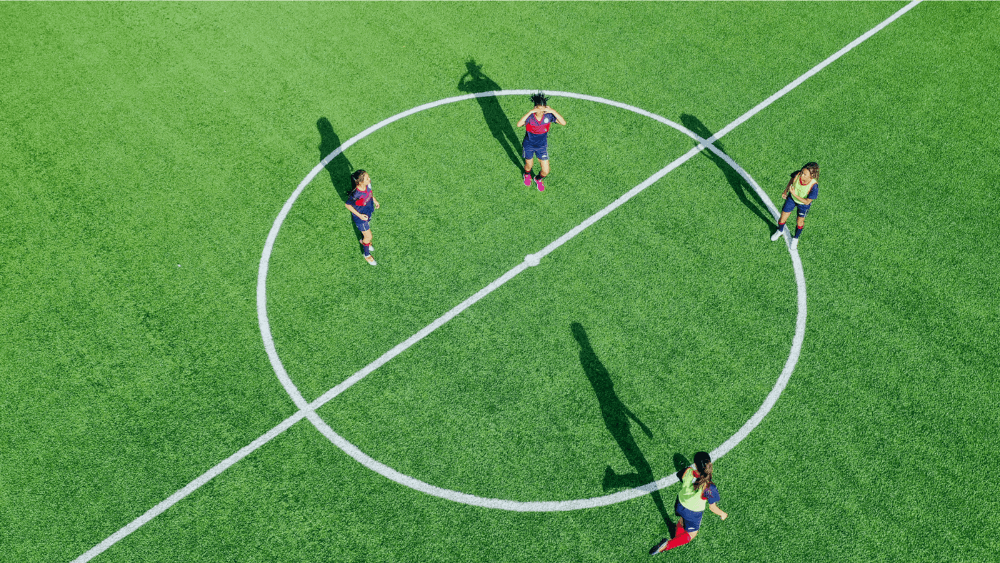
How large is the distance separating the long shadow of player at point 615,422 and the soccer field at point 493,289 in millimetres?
45

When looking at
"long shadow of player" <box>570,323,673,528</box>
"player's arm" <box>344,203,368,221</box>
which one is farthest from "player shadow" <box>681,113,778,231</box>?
"player's arm" <box>344,203,368,221</box>

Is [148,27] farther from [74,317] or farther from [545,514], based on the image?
[545,514]

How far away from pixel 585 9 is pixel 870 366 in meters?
11.4

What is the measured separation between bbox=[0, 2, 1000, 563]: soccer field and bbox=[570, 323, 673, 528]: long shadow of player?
45 millimetres

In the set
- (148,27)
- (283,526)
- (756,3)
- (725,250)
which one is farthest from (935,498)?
(148,27)

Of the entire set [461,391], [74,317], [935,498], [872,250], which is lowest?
[74,317]

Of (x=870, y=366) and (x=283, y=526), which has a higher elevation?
(x=870, y=366)

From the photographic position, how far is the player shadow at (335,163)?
12.9 m

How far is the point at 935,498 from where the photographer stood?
9.23 m

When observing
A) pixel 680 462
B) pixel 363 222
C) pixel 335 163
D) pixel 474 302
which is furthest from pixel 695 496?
pixel 335 163

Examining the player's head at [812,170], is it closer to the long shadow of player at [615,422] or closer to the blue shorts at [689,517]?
the long shadow of player at [615,422]

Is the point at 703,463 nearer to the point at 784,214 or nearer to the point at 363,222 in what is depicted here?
the point at 784,214

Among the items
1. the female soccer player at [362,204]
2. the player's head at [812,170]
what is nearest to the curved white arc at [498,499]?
the female soccer player at [362,204]

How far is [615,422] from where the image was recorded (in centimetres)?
998
